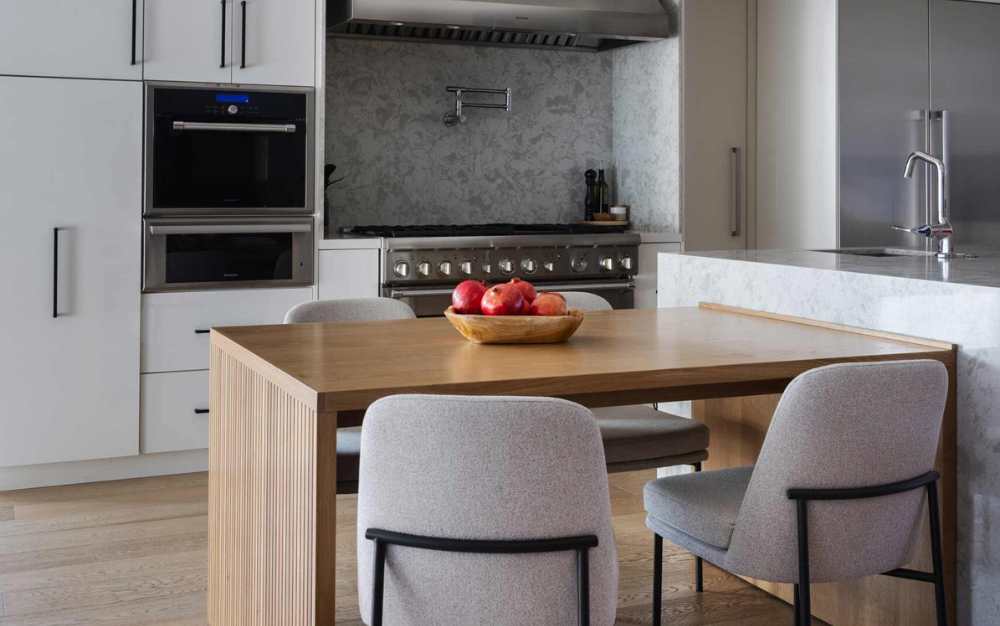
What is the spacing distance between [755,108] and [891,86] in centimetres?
64

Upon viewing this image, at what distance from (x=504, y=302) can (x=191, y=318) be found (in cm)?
201

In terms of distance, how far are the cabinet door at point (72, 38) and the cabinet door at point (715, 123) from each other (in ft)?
8.26

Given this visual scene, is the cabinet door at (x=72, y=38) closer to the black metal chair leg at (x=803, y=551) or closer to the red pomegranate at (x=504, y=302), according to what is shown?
the red pomegranate at (x=504, y=302)

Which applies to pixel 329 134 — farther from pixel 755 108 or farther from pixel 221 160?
pixel 755 108

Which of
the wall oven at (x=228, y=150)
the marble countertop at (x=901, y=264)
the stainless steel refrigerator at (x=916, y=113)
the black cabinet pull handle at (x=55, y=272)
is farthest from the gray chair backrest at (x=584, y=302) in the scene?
the stainless steel refrigerator at (x=916, y=113)

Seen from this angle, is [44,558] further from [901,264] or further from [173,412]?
[901,264]

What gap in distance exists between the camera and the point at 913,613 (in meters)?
2.29

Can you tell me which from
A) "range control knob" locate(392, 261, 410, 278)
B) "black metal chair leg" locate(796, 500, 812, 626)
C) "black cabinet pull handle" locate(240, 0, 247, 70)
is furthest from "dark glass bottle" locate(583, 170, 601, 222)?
"black metal chair leg" locate(796, 500, 812, 626)

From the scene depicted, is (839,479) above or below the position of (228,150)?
below

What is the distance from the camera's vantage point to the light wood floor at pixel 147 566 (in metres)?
2.56

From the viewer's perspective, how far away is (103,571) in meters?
2.83

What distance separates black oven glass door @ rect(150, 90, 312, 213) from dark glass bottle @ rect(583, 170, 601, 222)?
149 centimetres

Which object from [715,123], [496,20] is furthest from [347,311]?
[715,123]

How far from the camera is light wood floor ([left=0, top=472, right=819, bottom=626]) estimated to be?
256 cm
